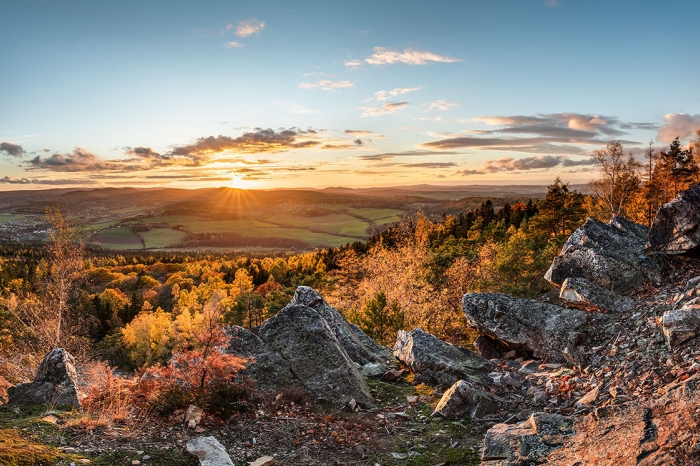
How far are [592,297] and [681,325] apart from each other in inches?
175

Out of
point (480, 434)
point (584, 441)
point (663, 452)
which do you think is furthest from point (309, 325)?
point (663, 452)

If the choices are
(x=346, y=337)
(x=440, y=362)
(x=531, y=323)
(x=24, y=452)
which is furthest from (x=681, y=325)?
(x=24, y=452)

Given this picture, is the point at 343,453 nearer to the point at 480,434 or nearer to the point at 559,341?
the point at 480,434

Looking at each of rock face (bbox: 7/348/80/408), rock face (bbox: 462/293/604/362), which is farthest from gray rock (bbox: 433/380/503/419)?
rock face (bbox: 7/348/80/408)

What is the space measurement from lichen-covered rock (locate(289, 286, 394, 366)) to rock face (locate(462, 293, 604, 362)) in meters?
4.11

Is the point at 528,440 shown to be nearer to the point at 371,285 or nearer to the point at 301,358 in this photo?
the point at 301,358

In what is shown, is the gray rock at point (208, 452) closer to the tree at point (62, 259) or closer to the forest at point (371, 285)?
the forest at point (371, 285)

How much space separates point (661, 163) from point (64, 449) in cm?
7162

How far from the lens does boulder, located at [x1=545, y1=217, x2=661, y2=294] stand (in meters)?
16.1

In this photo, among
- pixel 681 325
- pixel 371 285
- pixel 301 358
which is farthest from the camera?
pixel 371 285

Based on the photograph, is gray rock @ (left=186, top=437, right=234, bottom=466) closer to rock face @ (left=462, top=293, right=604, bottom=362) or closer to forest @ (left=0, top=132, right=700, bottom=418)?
forest @ (left=0, top=132, right=700, bottom=418)

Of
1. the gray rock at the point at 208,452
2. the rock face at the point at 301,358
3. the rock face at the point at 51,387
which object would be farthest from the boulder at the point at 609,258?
the rock face at the point at 51,387

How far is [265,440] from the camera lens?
8.97m

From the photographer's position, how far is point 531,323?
1505cm
